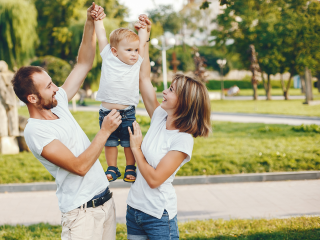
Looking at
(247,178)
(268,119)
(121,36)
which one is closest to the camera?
(121,36)

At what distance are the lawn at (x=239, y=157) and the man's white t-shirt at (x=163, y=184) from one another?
5292 mm

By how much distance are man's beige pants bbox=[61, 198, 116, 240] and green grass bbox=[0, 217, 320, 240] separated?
7.20 ft

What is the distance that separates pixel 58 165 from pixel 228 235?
9.78ft

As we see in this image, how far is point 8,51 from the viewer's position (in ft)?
93.8

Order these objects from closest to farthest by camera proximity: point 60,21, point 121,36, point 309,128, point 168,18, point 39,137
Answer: point 39,137
point 121,36
point 309,128
point 60,21
point 168,18

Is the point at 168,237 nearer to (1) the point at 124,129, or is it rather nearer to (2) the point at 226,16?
(1) the point at 124,129

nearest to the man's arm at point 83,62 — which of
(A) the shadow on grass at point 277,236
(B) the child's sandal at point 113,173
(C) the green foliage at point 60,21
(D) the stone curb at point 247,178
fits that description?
(B) the child's sandal at point 113,173

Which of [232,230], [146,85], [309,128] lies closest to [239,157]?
[232,230]

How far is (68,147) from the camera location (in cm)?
229

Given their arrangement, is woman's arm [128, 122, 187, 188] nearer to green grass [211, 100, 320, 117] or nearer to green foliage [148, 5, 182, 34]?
green grass [211, 100, 320, 117]

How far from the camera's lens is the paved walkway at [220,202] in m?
5.60

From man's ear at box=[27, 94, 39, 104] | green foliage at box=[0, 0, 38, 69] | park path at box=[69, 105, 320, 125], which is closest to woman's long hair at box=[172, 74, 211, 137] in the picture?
man's ear at box=[27, 94, 39, 104]

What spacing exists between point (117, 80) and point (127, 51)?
0.83 feet

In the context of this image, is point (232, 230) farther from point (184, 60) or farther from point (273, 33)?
point (184, 60)
